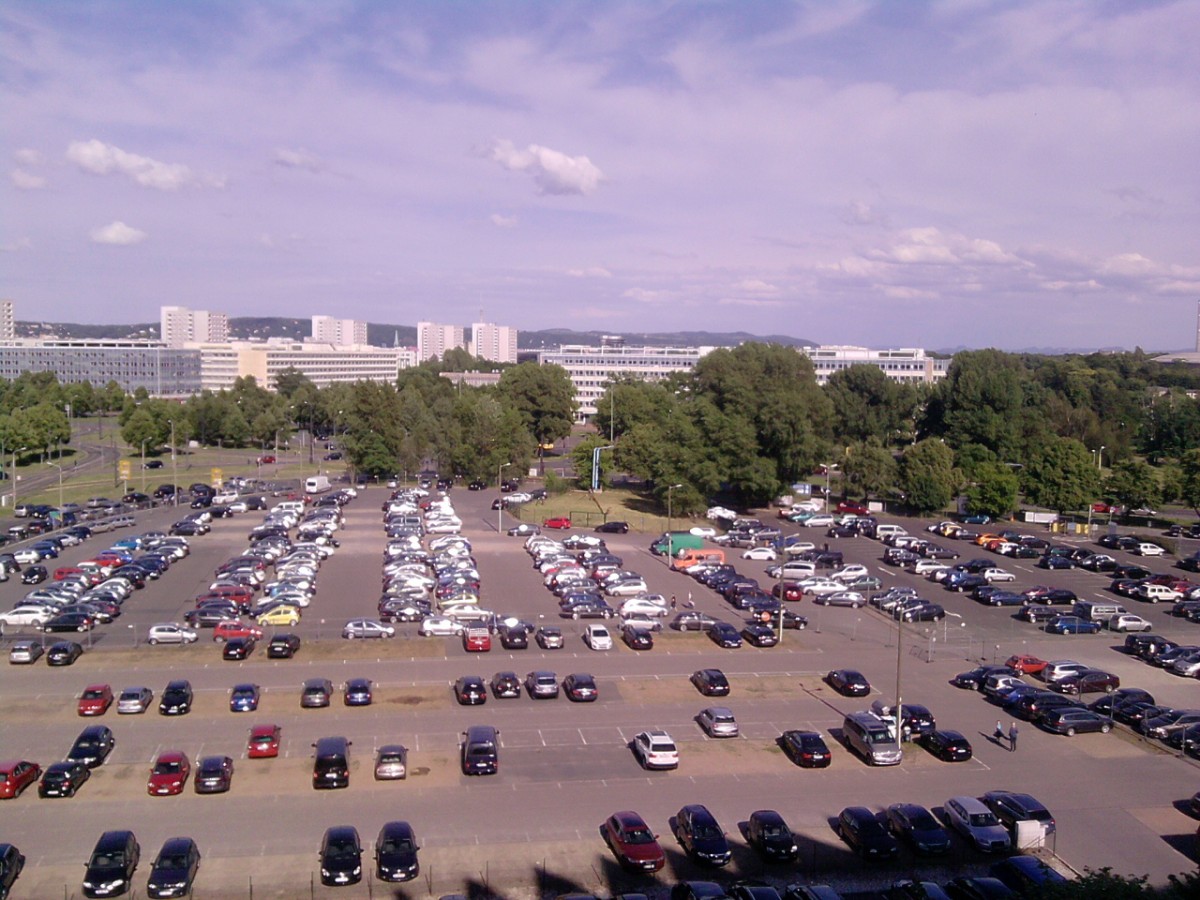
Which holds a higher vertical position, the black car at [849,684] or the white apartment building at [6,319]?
the white apartment building at [6,319]

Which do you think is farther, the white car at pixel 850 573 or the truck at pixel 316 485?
the truck at pixel 316 485

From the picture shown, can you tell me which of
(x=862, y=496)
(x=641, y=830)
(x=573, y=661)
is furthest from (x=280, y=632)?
(x=862, y=496)

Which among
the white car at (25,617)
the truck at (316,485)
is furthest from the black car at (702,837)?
the truck at (316,485)

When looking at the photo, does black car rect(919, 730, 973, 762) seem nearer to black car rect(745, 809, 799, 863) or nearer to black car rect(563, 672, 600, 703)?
black car rect(745, 809, 799, 863)

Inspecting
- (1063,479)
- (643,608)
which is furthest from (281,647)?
(1063,479)

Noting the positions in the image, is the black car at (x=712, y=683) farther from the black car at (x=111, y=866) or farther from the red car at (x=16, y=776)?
the red car at (x=16, y=776)

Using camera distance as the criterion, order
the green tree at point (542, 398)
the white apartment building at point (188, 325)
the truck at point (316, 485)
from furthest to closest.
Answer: the white apartment building at point (188, 325) < the green tree at point (542, 398) < the truck at point (316, 485)

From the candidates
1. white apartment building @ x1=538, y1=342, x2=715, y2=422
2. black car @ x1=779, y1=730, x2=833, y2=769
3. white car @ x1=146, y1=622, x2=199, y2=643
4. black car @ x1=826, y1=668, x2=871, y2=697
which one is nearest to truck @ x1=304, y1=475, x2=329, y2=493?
white car @ x1=146, y1=622, x2=199, y2=643

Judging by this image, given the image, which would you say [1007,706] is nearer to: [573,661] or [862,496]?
[573,661]
